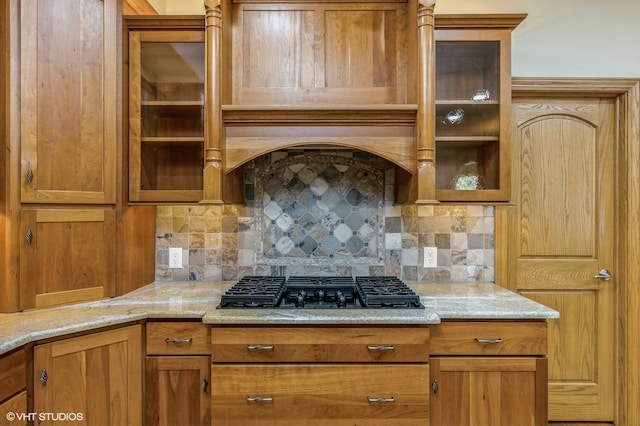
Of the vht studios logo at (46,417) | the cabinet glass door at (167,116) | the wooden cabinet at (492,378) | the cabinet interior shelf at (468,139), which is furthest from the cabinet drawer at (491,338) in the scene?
the vht studios logo at (46,417)

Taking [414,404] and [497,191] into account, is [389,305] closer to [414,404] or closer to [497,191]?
[414,404]

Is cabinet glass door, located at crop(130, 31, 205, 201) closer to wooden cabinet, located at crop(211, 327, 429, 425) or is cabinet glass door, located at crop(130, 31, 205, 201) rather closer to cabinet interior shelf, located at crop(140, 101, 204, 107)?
cabinet interior shelf, located at crop(140, 101, 204, 107)

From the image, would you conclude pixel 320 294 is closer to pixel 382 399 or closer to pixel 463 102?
pixel 382 399

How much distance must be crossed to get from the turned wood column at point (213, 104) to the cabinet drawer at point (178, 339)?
0.59 m

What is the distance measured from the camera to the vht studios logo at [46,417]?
1.26 meters

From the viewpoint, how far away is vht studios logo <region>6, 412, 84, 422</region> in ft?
4.15

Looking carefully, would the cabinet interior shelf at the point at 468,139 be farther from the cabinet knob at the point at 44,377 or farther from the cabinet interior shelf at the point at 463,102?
the cabinet knob at the point at 44,377

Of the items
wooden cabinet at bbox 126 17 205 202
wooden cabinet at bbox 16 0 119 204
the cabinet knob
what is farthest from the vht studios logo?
wooden cabinet at bbox 126 17 205 202

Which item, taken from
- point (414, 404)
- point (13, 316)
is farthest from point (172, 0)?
point (414, 404)

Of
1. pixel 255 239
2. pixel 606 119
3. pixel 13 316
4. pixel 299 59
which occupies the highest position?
pixel 299 59

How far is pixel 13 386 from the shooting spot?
1.27 metres

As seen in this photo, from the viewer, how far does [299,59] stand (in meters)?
1.95

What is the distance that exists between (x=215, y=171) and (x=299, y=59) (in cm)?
74

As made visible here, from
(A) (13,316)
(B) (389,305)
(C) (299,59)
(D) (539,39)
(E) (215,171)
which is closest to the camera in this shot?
(A) (13,316)
